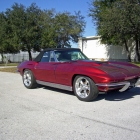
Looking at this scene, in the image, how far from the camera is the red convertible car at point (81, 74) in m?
5.11

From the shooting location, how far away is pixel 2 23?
2561cm

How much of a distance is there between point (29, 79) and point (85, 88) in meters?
2.89

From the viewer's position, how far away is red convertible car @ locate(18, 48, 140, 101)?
5105 millimetres

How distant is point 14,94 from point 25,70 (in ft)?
4.48

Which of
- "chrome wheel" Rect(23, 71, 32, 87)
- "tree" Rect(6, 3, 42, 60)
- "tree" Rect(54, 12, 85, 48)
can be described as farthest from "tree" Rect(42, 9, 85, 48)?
"chrome wheel" Rect(23, 71, 32, 87)

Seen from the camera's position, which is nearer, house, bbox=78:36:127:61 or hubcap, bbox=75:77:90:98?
hubcap, bbox=75:77:90:98

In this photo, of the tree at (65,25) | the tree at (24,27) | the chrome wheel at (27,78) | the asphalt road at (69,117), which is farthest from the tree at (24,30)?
the asphalt road at (69,117)

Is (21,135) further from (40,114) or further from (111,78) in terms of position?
(111,78)

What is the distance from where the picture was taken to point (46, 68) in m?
6.62

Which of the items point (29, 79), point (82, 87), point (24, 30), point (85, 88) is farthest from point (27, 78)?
point (24, 30)

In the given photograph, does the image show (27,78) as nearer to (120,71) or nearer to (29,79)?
(29,79)

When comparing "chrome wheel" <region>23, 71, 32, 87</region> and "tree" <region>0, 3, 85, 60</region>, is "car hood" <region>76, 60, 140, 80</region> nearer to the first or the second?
"chrome wheel" <region>23, 71, 32, 87</region>

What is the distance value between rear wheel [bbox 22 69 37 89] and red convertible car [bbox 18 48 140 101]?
1.5 inches

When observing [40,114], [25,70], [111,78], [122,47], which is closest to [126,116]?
[111,78]
